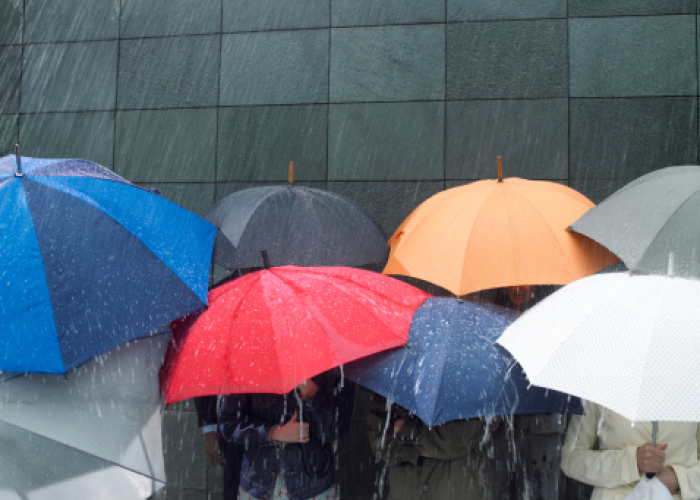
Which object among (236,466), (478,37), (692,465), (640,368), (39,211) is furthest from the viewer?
(478,37)

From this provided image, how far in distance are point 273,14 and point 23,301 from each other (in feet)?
15.9

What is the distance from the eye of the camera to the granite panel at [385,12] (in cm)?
742

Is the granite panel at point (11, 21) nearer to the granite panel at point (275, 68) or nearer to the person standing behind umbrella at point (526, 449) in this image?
the granite panel at point (275, 68)

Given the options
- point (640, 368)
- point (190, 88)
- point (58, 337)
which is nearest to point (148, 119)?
point (190, 88)

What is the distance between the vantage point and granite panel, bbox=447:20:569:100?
23.7 feet

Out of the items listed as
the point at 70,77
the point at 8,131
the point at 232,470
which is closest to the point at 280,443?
the point at 232,470

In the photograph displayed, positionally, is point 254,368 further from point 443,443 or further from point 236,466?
point 236,466

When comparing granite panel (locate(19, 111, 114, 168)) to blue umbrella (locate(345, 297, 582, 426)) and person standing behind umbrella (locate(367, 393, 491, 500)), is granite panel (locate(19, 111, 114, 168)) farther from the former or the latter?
blue umbrella (locate(345, 297, 582, 426))

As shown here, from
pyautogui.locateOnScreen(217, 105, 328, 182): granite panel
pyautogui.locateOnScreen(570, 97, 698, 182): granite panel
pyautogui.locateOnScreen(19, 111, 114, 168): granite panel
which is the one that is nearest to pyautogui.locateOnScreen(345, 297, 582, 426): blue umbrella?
pyautogui.locateOnScreen(570, 97, 698, 182): granite panel

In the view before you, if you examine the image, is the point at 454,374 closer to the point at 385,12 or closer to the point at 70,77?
the point at 385,12

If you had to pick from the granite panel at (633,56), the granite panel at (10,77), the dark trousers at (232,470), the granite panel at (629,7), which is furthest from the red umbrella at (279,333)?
the granite panel at (10,77)

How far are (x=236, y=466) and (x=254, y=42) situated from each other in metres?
4.21

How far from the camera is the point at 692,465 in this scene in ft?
14.2

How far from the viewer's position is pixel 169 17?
7863 mm
